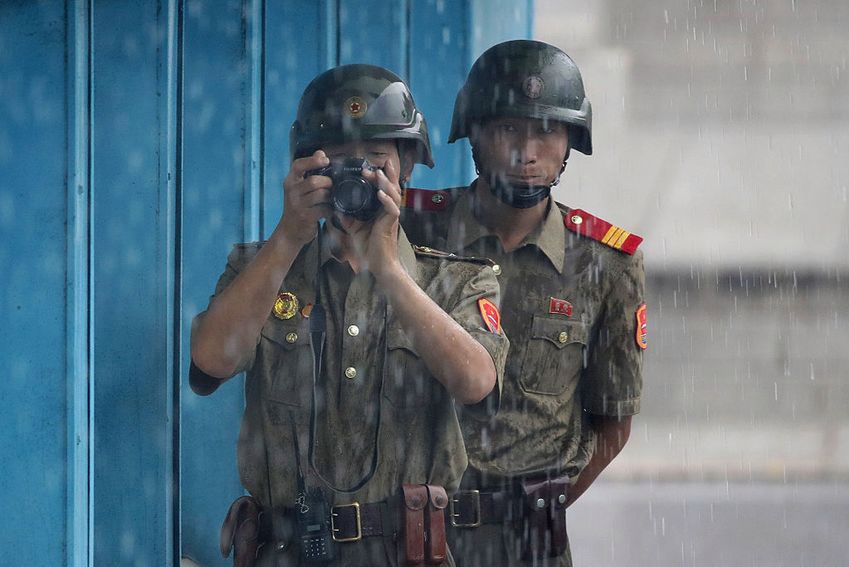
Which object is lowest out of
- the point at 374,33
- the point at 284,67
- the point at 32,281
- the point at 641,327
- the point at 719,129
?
the point at 641,327

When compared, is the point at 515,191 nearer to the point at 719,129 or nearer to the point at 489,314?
the point at 489,314

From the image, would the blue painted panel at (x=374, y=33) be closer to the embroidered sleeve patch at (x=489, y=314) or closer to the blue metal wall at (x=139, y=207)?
the blue metal wall at (x=139, y=207)

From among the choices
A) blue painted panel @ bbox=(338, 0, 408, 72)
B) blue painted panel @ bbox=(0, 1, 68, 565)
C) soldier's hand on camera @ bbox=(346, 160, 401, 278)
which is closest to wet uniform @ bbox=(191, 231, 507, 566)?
soldier's hand on camera @ bbox=(346, 160, 401, 278)

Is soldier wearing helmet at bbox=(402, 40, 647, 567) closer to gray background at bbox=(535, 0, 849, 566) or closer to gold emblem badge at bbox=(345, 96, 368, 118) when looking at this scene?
gold emblem badge at bbox=(345, 96, 368, 118)

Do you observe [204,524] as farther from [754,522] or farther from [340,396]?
[754,522]

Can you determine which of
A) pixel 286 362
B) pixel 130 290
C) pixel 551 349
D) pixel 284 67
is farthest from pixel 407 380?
pixel 284 67

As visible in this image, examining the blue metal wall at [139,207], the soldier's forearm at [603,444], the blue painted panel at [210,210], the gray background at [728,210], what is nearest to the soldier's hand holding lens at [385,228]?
the blue metal wall at [139,207]

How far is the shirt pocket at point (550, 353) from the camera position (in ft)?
8.99

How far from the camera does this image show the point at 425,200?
2.92m

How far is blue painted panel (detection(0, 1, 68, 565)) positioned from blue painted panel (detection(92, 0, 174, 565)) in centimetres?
54

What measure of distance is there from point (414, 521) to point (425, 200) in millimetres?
1031

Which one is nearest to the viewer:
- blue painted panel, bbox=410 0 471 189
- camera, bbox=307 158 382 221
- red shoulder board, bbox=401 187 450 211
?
camera, bbox=307 158 382 221

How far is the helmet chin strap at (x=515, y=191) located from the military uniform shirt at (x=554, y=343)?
0.14 metres

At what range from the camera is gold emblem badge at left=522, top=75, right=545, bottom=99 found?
275 cm
